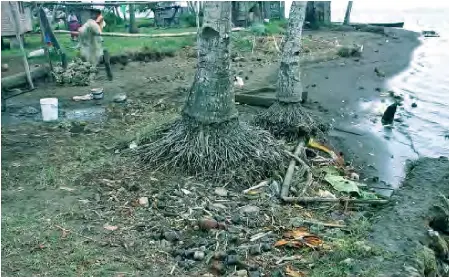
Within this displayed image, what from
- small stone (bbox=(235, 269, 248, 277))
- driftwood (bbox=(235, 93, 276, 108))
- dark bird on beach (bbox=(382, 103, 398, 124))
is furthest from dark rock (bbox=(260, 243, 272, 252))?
dark bird on beach (bbox=(382, 103, 398, 124))

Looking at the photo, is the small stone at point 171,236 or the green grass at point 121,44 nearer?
the small stone at point 171,236

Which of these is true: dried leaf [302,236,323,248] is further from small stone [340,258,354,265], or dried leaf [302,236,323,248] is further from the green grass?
the green grass

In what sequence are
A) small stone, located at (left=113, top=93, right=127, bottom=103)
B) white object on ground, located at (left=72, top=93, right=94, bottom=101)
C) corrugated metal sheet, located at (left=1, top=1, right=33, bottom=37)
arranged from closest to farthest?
1. small stone, located at (left=113, top=93, right=127, bottom=103)
2. white object on ground, located at (left=72, top=93, right=94, bottom=101)
3. corrugated metal sheet, located at (left=1, top=1, right=33, bottom=37)

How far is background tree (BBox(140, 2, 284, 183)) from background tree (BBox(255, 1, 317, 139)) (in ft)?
6.00

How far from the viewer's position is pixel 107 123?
29.9ft

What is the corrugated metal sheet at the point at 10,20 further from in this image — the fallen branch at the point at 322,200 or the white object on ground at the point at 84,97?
the fallen branch at the point at 322,200

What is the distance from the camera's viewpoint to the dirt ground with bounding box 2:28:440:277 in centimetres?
453

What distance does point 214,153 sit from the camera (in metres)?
6.63

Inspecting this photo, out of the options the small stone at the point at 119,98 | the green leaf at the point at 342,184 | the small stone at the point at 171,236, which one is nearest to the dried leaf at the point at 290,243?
the small stone at the point at 171,236

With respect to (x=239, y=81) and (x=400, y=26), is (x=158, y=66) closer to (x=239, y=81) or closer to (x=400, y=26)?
(x=239, y=81)

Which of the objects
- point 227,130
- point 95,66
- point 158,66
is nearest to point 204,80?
point 227,130

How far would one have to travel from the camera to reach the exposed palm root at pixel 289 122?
871 cm

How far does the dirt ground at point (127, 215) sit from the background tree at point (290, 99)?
Result: 1.33 metres

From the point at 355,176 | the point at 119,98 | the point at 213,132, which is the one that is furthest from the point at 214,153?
the point at 119,98
